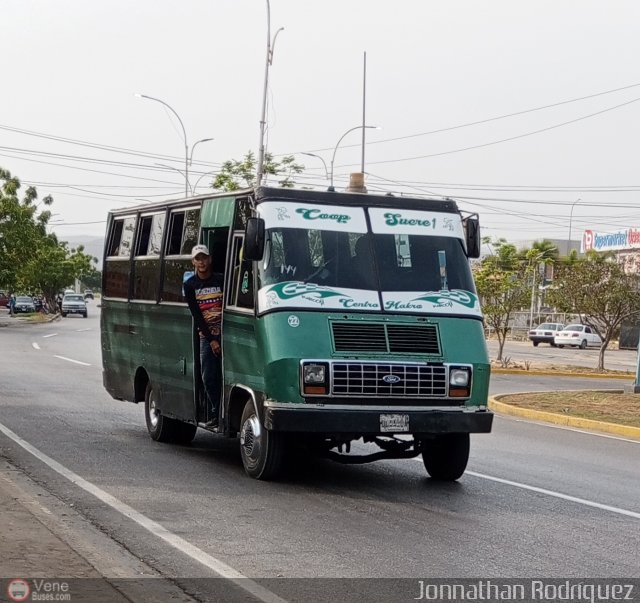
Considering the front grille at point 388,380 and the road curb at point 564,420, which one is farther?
the road curb at point 564,420

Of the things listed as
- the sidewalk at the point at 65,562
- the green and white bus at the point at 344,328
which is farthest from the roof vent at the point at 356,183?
the sidewalk at the point at 65,562

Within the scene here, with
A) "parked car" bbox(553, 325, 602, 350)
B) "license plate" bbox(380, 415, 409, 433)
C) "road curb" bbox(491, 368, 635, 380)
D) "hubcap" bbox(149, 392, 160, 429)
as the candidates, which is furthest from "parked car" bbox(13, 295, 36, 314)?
"license plate" bbox(380, 415, 409, 433)

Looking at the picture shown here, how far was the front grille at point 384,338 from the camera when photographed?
1094 centimetres

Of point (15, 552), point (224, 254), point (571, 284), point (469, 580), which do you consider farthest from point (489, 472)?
point (571, 284)

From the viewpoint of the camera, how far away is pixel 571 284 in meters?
36.8

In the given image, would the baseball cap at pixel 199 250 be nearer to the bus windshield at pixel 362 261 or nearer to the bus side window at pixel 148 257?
the bus windshield at pixel 362 261

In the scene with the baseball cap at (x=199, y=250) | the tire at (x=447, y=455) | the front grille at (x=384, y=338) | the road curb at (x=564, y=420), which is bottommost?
the road curb at (x=564, y=420)

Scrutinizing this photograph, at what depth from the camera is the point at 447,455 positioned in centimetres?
1184

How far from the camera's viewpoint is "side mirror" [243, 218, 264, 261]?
11.1 meters

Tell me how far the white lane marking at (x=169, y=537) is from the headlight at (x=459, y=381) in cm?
314

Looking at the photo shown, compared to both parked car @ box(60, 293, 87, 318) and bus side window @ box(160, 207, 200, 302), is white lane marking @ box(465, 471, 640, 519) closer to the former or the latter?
bus side window @ box(160, 207, 200, 302)

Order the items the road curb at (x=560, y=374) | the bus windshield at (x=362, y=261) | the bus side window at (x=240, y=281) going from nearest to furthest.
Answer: the bus windshield at (x=362, y=261) → the bus side window at (x=240, y=281) → the road curb at (x=560, y=374)

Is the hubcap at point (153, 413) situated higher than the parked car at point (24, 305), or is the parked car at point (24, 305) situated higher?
the parked car at point (24, 305)

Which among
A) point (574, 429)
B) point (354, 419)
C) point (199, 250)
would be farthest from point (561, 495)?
point (574, 429)
